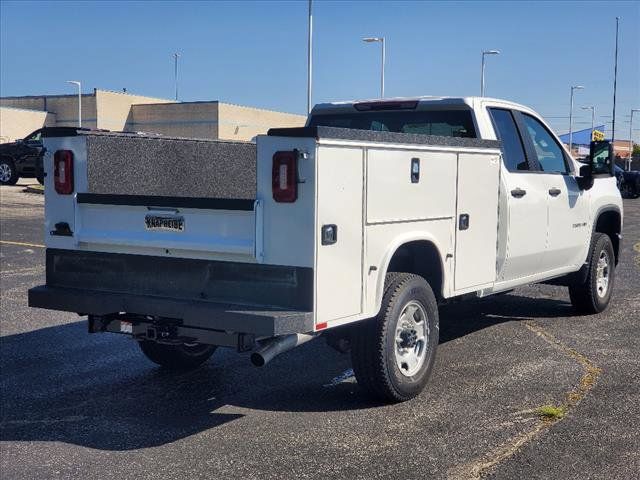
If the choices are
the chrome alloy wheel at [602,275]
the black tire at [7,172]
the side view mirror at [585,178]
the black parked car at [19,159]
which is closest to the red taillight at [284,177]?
the side view mirror at [585,178]

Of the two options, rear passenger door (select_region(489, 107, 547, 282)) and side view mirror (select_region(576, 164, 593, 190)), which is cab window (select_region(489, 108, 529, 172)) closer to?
rear passenger door (select_region(489, 107, 547, 282))

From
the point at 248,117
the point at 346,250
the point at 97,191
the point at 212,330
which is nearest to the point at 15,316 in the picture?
the point at 97,191

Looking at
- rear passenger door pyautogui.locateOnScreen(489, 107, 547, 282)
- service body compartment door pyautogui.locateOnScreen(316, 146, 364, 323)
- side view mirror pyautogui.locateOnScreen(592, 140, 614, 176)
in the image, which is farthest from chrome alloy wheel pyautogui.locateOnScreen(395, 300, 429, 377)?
side view mirror pyautogui.locateOnScreen(592, 140, 614, 176)

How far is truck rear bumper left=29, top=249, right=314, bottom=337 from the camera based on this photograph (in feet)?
15.2

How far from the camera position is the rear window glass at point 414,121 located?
6.80 metres

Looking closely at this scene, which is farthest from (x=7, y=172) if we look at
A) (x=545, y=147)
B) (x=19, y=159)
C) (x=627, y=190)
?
(x=627, y=190)

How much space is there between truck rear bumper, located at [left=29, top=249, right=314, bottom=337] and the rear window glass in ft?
7.62

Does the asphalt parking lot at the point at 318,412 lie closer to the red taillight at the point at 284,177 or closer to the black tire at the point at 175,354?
the black tire at the point at 175,354

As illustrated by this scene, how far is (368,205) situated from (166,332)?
5.00 feet

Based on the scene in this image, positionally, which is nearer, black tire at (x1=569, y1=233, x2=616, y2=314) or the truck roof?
the truck roof

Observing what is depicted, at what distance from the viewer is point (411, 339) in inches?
223

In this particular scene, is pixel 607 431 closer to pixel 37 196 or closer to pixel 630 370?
pixel 630 370

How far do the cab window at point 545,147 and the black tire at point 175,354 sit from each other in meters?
3.57

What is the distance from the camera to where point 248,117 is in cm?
5988
